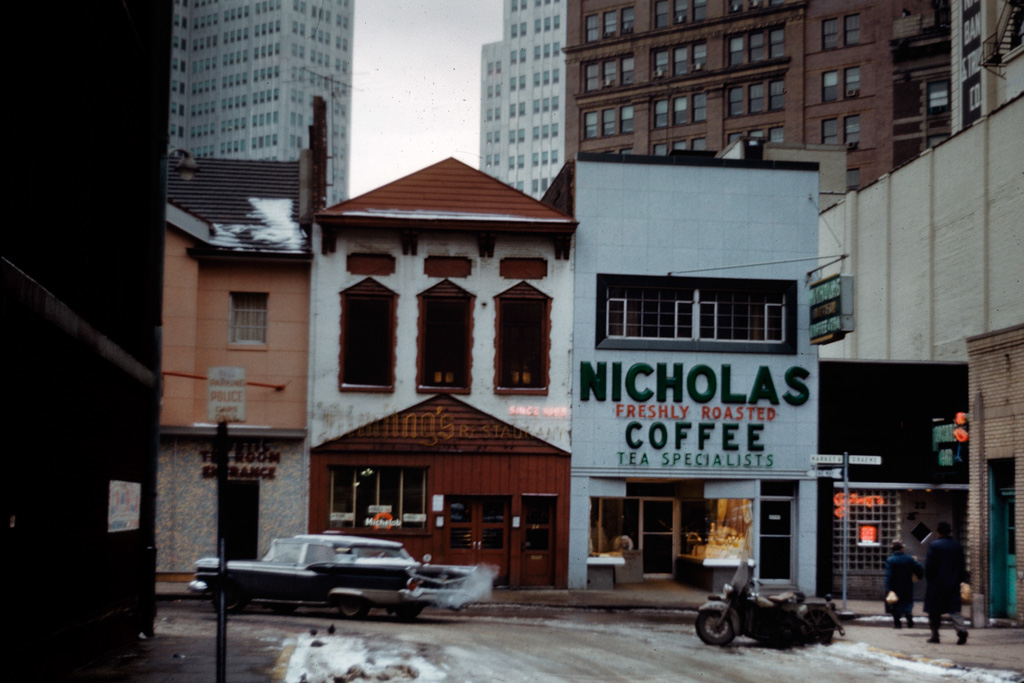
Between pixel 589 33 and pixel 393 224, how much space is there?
64.2 metres

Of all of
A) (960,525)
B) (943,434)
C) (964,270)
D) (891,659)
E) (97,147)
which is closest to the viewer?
(97,147)

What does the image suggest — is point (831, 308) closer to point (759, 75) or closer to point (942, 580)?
point (942, 580)

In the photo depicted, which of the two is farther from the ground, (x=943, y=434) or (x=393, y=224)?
(x=393, y=224)

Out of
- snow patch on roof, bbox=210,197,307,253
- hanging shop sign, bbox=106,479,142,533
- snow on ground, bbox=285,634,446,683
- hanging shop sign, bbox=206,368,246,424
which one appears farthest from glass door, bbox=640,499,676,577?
hanging shop sign, bbox=206,368,246,424

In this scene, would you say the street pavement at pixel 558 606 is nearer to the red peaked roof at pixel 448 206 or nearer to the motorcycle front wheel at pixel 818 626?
the motorcycle front wheel at pixel 818 626

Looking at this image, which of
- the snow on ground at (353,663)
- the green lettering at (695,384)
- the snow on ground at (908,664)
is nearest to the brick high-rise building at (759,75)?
the green lettering at (695,384)

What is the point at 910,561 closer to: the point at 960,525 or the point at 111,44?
the point at 960,525

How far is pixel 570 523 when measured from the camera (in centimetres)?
2833

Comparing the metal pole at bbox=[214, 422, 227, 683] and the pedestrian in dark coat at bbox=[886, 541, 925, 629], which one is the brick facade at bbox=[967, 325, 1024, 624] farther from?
the metal pole at bbox=[214, 422, 227, 683]

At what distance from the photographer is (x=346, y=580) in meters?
21.0

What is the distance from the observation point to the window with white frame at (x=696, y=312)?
28.9 meters

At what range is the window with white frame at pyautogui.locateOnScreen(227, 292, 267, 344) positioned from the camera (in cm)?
2864

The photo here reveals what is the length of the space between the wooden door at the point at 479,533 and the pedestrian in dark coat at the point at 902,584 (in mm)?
9480

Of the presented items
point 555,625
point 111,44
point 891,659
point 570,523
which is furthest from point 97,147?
point 570,523
